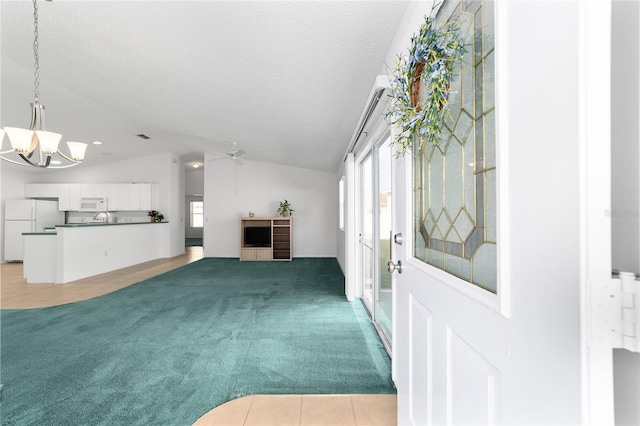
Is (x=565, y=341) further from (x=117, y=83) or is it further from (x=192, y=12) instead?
(x=117, y=83)

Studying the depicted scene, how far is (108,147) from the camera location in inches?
279

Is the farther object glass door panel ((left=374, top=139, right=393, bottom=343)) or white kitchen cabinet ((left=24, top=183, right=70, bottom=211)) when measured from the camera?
white kitchen cabinet ((left=24, top=183, right=70, bottom=211))

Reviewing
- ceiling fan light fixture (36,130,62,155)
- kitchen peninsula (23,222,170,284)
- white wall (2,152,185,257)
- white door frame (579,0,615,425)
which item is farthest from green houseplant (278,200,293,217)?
white door frame (579,0,615,425)

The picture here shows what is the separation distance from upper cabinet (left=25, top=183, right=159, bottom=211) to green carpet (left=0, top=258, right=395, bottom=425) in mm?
4360

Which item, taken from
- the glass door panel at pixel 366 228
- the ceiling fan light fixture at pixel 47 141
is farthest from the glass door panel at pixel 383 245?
the ceiling fan light fixture at pixel 47 141

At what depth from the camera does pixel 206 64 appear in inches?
116

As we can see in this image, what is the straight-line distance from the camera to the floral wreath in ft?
3.22

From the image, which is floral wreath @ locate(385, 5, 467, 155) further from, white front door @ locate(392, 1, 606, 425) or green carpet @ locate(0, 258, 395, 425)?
green carpet @ locate(0, 258, 395, 425)

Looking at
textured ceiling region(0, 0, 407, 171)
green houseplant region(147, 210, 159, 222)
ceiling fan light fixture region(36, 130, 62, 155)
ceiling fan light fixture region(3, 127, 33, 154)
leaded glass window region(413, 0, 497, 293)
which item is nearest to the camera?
leaded glass window region(413, 0, 497, 293)

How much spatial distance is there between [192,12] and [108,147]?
6298mm

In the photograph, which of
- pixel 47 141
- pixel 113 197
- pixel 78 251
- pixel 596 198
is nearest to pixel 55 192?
pixel 113 197

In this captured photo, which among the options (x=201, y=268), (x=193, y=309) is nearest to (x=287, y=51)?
(x=193, y=309)

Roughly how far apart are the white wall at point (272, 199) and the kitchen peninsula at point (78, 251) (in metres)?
2.01

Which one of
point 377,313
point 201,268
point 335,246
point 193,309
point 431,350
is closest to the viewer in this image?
point 431,350
